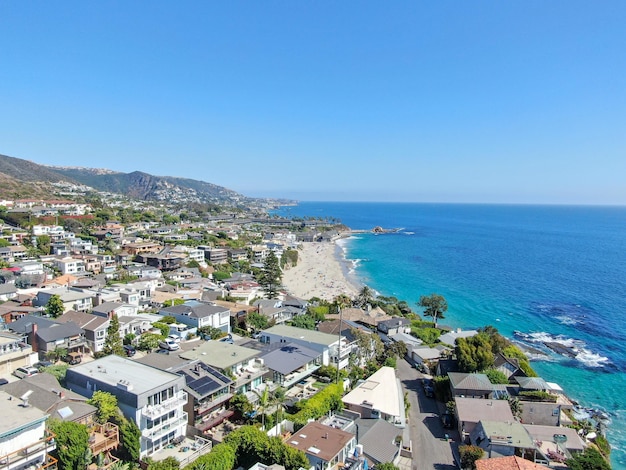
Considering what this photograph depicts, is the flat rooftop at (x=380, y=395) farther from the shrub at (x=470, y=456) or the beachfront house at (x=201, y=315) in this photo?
the beachfront house at (x=201, y=315)

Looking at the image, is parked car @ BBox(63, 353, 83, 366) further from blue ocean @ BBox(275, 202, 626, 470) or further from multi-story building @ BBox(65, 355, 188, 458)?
blue ocean @ BBox(275, 202, 626, 470)

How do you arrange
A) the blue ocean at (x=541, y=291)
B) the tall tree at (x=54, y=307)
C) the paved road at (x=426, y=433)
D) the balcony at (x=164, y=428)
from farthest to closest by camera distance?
the blue ocean at (x=541, y=291) < the tall tree at (x=54, y=307) < the paved road at (x=426, y=433) < the balcony at (x=164, y=428)

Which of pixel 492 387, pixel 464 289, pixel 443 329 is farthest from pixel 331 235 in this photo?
pixel 492 387

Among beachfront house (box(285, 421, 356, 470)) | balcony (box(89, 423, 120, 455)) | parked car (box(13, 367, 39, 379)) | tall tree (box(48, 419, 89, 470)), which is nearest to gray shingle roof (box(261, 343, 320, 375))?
beachfront house (box(285, 421, 356, 470))

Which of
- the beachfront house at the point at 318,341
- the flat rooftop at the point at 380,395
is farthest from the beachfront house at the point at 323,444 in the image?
the beachfront house at the point at 318,341

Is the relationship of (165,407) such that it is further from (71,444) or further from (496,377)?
(496,377)
